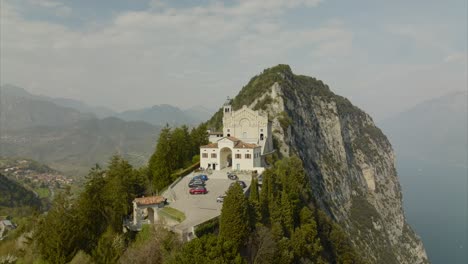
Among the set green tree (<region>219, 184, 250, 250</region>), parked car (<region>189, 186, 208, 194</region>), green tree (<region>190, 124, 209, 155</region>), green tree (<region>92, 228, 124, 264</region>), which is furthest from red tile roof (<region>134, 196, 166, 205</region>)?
green tree (<region>190, 124, 209, 155</region>)

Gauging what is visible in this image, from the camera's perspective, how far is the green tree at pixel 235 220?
31625 mm

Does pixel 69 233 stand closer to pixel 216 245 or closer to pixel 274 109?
pixel 216 245

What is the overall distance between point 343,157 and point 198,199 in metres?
110

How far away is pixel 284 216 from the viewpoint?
42719 mm

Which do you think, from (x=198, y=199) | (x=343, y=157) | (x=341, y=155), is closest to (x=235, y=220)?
(x=198, y=199)

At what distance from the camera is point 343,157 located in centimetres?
14288

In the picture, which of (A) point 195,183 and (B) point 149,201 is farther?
(A) point 195,183

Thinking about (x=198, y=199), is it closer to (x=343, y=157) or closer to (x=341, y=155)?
(x=341, y=155)

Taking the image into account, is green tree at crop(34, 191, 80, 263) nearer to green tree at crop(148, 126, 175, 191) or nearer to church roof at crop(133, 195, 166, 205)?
church roof at crop(133, 195, 166, 205)

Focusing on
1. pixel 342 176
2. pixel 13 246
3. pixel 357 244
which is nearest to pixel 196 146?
pixel 13 246

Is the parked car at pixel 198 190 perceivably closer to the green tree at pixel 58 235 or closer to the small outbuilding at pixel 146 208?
the small outbuilding at pixel 146 208

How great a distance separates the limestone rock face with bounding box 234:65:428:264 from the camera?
106 m

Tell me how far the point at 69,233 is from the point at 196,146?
36.6m

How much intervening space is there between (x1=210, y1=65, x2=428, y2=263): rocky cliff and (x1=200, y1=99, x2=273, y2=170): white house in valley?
14949 millimetres
